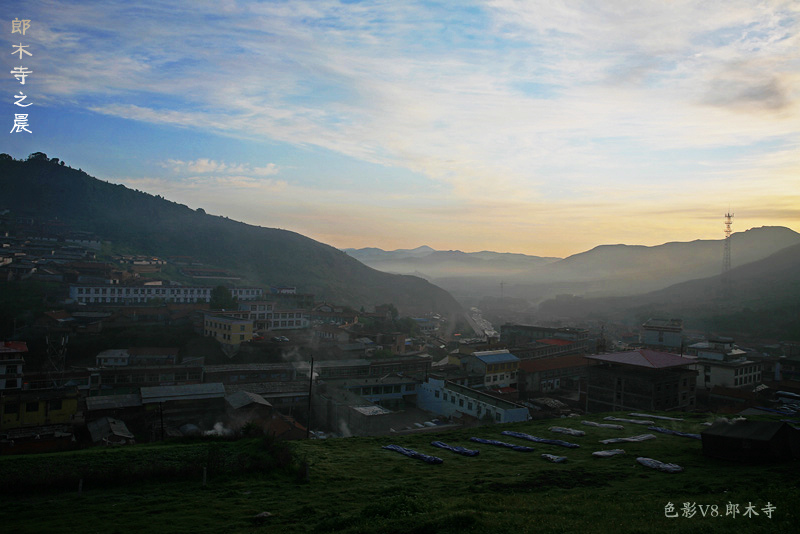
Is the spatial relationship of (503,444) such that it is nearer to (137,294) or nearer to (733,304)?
(137,294)

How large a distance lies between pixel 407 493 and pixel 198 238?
100927 mm

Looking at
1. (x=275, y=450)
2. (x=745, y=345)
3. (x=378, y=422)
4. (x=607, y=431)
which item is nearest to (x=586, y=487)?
(x=607, y=431)

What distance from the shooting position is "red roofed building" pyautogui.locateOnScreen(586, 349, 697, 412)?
964 inches

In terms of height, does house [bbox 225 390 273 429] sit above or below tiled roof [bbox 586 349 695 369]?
below

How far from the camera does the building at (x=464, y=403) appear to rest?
75.9 ft

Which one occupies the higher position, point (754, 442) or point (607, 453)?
point (754, 442)

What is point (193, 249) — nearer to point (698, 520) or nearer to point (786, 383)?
point (786, 383)

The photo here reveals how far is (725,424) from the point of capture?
1404 centimetres

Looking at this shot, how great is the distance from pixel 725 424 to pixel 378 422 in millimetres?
14257

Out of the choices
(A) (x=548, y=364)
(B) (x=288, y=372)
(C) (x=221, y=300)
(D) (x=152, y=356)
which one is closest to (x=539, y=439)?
(B) (x=288, y=372)

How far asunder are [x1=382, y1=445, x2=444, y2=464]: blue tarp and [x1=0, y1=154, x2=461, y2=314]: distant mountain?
198 feet

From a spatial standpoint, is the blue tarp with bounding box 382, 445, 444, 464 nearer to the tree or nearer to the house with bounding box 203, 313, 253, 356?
the house with bounding box 203, 313, 253, 356

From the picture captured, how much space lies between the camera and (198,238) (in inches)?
3991

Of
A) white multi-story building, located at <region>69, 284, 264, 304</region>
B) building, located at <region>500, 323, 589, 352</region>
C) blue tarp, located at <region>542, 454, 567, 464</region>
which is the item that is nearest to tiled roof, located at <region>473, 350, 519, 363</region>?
building, located at <region>500, 323, 589, 352</region>
